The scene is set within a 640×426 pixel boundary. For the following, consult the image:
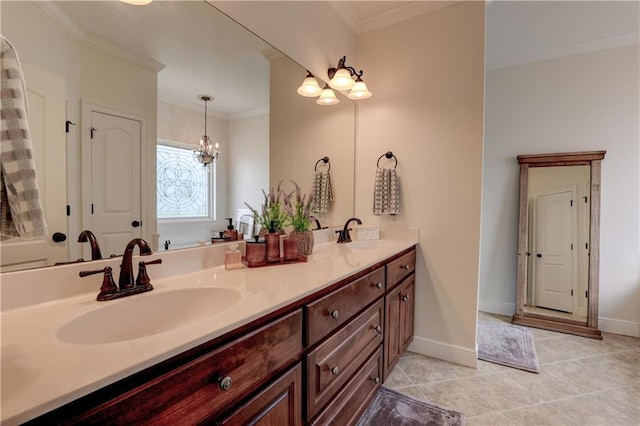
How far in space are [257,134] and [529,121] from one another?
9.58 ft

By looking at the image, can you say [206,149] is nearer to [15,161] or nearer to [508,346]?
[15,161]

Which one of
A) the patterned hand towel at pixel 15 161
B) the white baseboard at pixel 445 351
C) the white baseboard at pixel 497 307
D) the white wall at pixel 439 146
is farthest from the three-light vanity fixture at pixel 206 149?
the white baseboard at pixel 497 307

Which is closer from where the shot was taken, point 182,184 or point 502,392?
point 182,184

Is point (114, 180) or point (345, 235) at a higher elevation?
point (114, 180)

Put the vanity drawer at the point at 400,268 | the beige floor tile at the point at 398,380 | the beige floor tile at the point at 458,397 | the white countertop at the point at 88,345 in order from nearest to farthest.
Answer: the white countertop at the point at 88,345 → the beige floor tile at the point at 458,397 → the vanity drawer at the point at 400,268 → the beige floor tile at the point at 398,380

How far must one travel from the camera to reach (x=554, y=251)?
2.96 meters

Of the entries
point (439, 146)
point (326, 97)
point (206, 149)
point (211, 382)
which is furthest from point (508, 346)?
point (206, 149)

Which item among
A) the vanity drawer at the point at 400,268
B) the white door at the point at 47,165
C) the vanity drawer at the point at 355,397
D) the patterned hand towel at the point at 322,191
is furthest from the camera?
the patterned hand towel at the point at 322,191

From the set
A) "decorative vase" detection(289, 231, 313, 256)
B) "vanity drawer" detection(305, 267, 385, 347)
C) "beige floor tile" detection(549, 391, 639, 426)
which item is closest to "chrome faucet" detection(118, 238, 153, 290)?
"vanity drawer" detection(305, 267, 385, 347)

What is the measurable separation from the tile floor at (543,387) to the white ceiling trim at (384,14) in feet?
8.97

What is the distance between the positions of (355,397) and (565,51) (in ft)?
12.0

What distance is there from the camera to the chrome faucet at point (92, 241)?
3.28 feet

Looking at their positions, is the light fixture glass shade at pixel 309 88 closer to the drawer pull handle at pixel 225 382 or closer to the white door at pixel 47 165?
the white door at pixel 47 165

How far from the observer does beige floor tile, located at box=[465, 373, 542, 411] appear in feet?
5.85
